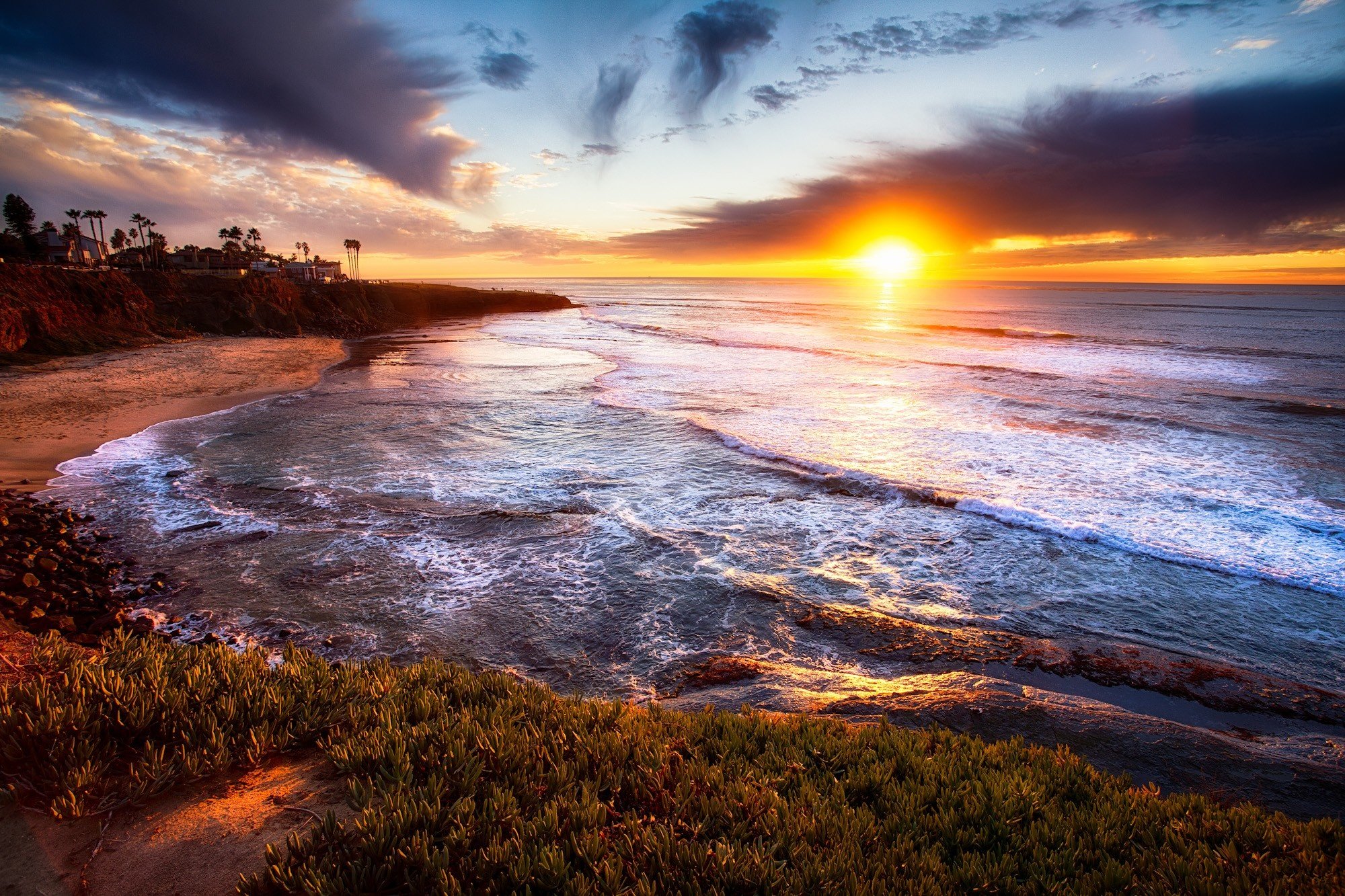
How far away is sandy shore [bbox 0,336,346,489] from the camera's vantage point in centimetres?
1688

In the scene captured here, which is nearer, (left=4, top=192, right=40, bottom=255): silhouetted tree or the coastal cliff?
the coastal cliff

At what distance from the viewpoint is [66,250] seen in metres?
74.9

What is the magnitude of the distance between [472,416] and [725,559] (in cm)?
1461

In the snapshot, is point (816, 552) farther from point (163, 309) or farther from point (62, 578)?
point (163, 309)

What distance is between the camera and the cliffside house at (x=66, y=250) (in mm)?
72625

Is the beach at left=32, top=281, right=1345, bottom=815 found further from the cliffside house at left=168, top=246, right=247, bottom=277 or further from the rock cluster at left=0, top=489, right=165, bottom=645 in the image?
the cliffside house at left=168, top=246, right=247, bottom=277

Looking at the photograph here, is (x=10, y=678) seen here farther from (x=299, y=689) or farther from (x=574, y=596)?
(x=574, y=596)

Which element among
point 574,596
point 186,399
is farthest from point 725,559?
point 186,399

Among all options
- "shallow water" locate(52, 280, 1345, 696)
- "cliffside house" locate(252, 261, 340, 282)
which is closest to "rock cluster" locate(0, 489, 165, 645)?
"shallow water" locate(52, 280, 1345, 696)

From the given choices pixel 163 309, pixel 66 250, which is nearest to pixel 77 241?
pixel 66 250

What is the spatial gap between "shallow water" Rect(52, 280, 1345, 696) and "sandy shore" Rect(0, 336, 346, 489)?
4.83 ft

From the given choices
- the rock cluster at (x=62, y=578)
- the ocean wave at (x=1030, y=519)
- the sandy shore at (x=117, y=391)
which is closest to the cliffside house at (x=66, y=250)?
the sandy shore at (x=117, y=391)

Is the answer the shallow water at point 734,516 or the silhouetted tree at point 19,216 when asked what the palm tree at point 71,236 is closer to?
the silhouetted tree at point 19,216

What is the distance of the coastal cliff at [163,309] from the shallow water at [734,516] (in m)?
18.0
